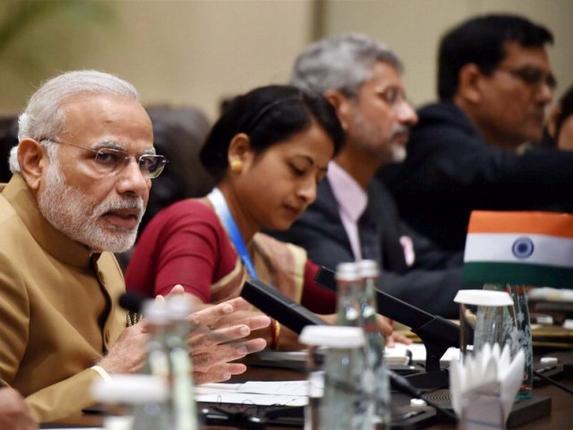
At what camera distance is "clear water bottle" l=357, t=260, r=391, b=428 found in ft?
4.37

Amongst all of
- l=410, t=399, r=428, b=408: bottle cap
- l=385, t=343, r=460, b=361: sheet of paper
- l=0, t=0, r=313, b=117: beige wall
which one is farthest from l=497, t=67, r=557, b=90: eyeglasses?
l=410, t=399, r=428, b=408: bottle cap

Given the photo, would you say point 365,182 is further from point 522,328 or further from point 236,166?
point 522,328

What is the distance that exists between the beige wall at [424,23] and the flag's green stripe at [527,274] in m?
4.56

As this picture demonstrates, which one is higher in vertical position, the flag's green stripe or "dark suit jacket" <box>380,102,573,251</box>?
"dark suit jacket" <box>380,102,573,251</box>

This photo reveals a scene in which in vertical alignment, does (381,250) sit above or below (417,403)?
above

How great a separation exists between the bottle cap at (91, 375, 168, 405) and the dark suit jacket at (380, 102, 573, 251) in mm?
3246

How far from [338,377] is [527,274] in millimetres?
709

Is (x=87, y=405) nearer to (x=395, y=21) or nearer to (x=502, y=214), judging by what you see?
(x=502, y=214)

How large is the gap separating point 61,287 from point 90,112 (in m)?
0.32

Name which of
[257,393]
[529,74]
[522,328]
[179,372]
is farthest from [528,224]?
[529,74]

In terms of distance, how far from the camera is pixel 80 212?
6.89 feet

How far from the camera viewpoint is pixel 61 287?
2068 millimetres

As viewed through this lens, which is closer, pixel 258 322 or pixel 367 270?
pixel 367 270

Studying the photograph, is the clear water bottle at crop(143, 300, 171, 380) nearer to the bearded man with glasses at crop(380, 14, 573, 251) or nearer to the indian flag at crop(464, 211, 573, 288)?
the indian flag at crop(464, 211, 573, 288)
